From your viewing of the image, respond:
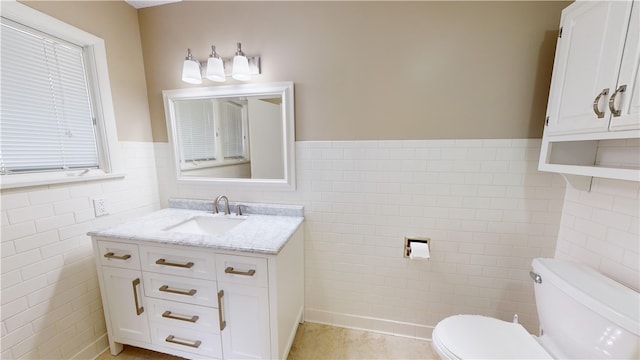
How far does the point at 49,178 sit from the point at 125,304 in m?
0.83

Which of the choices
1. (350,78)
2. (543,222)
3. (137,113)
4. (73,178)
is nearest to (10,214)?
(73,178)

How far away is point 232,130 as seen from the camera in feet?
5.69

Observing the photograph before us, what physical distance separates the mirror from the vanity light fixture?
0.09 meters

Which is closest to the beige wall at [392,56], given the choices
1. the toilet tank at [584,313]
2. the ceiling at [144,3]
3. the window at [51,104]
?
the ceiling at [144,3]

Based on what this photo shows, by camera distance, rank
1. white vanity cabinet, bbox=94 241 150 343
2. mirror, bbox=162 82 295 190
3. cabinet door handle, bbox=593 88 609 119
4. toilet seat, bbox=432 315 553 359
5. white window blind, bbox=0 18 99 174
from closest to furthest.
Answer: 1. cabinet door handle, bbox=593 88 609 119
2. toilet seat, bbox=432 315 553 359
3. white window blind, bbox=0 18 99 174
4. white vanity cabinet, bbox=94 241 150 343
5. mirror, bbox=162 82 295 190

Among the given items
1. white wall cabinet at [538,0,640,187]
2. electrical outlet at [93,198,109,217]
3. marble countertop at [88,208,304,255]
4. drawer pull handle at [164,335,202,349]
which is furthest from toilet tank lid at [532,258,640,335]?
electrical outlet at [93,198,109,217]

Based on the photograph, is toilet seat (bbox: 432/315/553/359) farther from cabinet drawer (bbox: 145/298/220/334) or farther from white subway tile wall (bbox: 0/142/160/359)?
white subway tile wall (bbox: 0/142/160/359)

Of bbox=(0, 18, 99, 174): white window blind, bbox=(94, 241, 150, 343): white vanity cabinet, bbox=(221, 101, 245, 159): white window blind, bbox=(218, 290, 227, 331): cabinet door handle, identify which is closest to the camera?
bbox=(0, 18, 99, 174): white window blind

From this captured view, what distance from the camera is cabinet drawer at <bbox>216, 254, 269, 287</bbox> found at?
1.15 m

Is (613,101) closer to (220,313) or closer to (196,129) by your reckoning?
(220,313)

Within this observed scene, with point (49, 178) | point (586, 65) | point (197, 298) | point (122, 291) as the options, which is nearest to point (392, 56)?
point (586, 65)

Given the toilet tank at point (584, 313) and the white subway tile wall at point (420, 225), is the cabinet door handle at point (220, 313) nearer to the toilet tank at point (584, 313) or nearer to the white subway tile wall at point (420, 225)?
the white subway tile wall at point (420, 225)

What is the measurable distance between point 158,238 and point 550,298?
1961 millimetres

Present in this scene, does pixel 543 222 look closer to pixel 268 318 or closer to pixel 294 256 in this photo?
pixel 294 256
